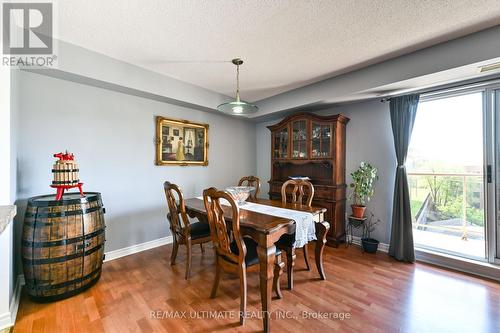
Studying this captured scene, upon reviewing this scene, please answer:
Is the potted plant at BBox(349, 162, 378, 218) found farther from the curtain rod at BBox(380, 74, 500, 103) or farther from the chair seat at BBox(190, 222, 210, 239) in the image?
the chair seat at BBox(190, 222, 210, 239)

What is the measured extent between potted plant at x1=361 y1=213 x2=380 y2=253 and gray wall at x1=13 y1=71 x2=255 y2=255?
2.61 metres


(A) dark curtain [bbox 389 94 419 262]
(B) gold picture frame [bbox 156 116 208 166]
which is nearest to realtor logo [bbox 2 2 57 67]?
(B) gold picture frame [bbox 156 116 208 166]

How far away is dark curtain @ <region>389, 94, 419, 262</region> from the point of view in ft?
8.43

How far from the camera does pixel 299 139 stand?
3498mm

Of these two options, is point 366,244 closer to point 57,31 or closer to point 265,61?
point 265,61

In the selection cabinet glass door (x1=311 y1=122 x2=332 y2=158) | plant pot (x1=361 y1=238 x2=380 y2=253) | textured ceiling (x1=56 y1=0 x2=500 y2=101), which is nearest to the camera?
textured ceiling (x1=56 y1=0 x2=500 y2=101)

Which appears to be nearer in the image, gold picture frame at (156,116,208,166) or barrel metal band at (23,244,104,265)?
barrel metal band at (23,244,104,265)

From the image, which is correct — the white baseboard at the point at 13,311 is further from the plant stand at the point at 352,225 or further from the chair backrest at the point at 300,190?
the plant stand at the point at 352,225

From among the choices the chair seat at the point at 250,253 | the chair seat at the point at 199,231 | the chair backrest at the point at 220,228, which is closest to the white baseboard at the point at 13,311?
the chair seat at the point at 199,231

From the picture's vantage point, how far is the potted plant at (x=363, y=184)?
2842mm

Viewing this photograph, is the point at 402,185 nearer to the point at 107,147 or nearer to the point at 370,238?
the point at 370,238

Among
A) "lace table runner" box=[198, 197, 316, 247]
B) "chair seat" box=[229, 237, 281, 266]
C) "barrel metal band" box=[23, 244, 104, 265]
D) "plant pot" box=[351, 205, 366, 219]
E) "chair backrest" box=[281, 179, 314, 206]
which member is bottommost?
"barrel metal band" box=[23, 244, 104, 265]

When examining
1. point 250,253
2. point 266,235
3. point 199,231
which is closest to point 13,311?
point 199,231

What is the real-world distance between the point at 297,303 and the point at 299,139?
241 centimetres
